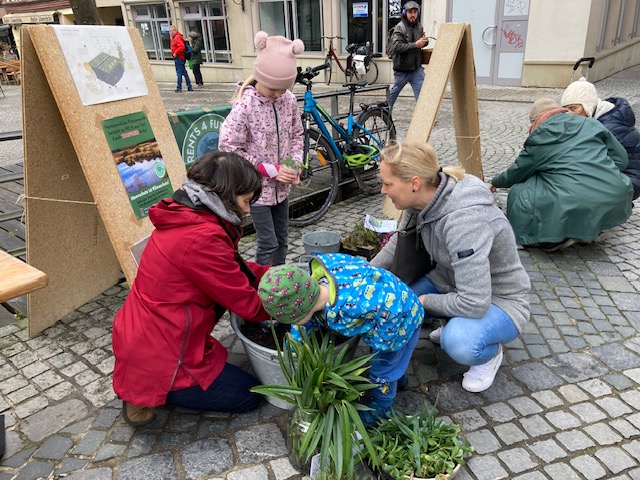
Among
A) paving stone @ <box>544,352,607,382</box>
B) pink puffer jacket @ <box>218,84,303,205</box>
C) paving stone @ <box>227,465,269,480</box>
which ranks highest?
pink puffer jacket @ <box>218,84,303,205</box>

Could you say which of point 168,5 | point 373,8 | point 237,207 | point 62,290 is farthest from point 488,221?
point 168,5

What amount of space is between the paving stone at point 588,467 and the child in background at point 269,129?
80.3 inches

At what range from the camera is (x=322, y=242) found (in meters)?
3.53

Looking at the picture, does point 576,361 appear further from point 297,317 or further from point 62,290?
point 62,290

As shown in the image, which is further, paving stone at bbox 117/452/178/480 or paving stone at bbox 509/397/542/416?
paving stone at bbox 509/397/542/416

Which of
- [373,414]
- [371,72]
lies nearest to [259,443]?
[373,414]

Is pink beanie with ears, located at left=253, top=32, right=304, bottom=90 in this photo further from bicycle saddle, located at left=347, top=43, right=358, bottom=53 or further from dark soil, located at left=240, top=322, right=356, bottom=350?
bicycle saddle, located at left=347, top=43, right=358, bottom=53

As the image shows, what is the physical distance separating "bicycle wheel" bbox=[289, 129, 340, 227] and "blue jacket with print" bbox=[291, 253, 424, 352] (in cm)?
267

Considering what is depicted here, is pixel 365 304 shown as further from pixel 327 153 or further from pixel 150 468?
pixel 327 153

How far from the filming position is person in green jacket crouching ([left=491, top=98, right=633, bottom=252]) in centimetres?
379

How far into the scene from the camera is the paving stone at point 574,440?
2.23 m

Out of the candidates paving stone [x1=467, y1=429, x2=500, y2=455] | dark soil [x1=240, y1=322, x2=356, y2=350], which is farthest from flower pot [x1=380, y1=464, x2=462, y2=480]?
dark soil [x1=240, y1=322, x2=356, y2=350]

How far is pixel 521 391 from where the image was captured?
2.59m

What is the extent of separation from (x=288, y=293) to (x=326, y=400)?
1.56ft
